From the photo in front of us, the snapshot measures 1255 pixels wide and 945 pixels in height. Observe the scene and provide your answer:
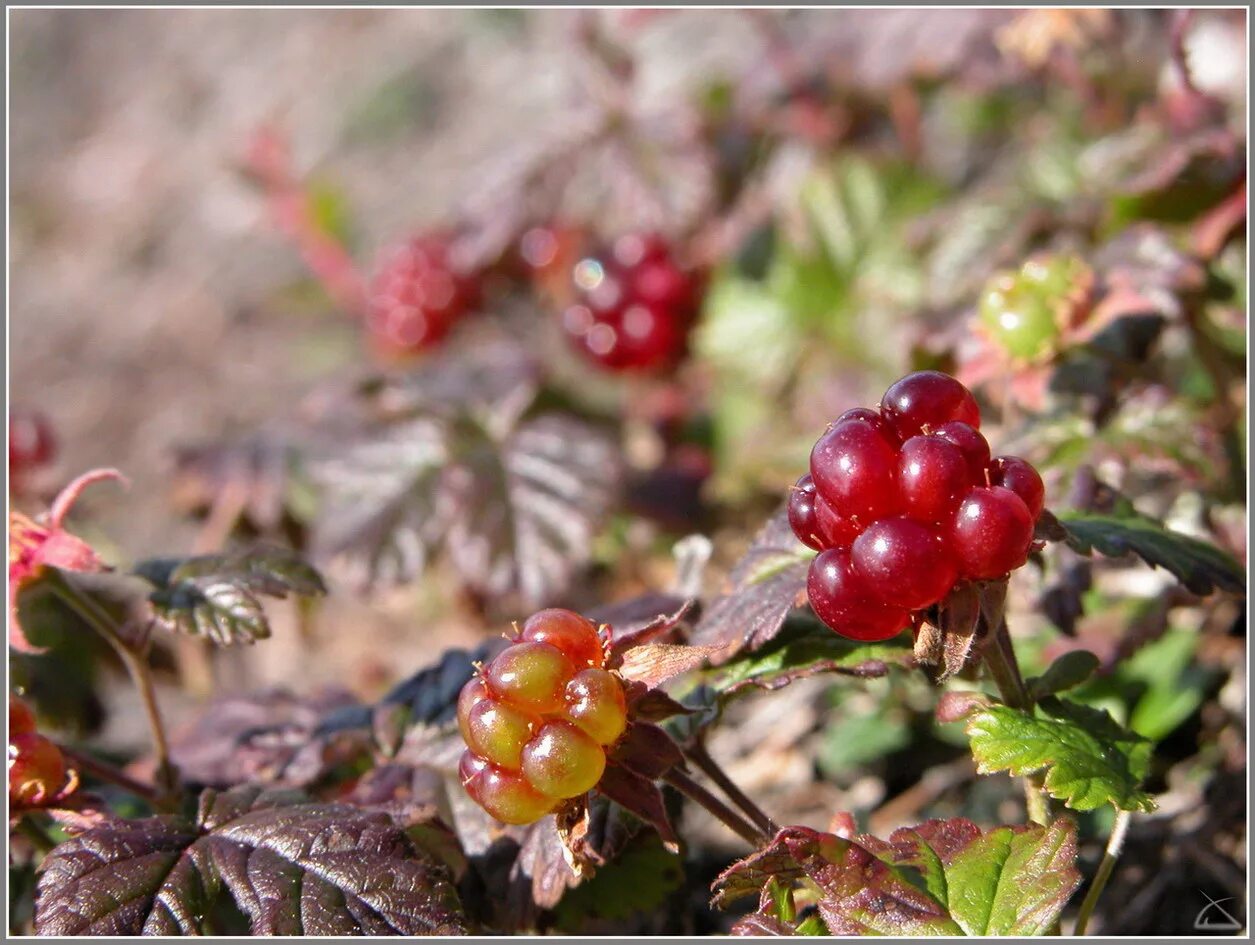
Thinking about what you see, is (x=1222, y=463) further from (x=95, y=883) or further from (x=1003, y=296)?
(x=95, y=883)

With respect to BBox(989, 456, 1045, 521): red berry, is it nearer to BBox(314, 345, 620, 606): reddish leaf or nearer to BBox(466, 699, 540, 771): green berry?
BBox(466, 699, 540, 771): green berry


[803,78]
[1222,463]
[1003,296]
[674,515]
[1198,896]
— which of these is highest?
[803,78]

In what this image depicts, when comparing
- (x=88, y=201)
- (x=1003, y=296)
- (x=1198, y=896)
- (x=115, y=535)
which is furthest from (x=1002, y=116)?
(x=88, y=201)

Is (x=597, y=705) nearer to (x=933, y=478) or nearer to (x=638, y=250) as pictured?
(x=933, y=478)

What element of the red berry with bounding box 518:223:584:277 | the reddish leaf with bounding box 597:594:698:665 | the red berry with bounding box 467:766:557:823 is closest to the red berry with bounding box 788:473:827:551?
the reddish leaf with bounding box 597:594:698:665

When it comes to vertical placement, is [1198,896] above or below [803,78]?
below

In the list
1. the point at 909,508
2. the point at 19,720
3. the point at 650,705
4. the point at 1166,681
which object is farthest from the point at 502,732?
the point at 1166,681

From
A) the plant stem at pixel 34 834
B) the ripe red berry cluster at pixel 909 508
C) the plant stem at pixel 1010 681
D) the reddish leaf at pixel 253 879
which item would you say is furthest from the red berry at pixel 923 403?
the plant stem at pixel 34 834
